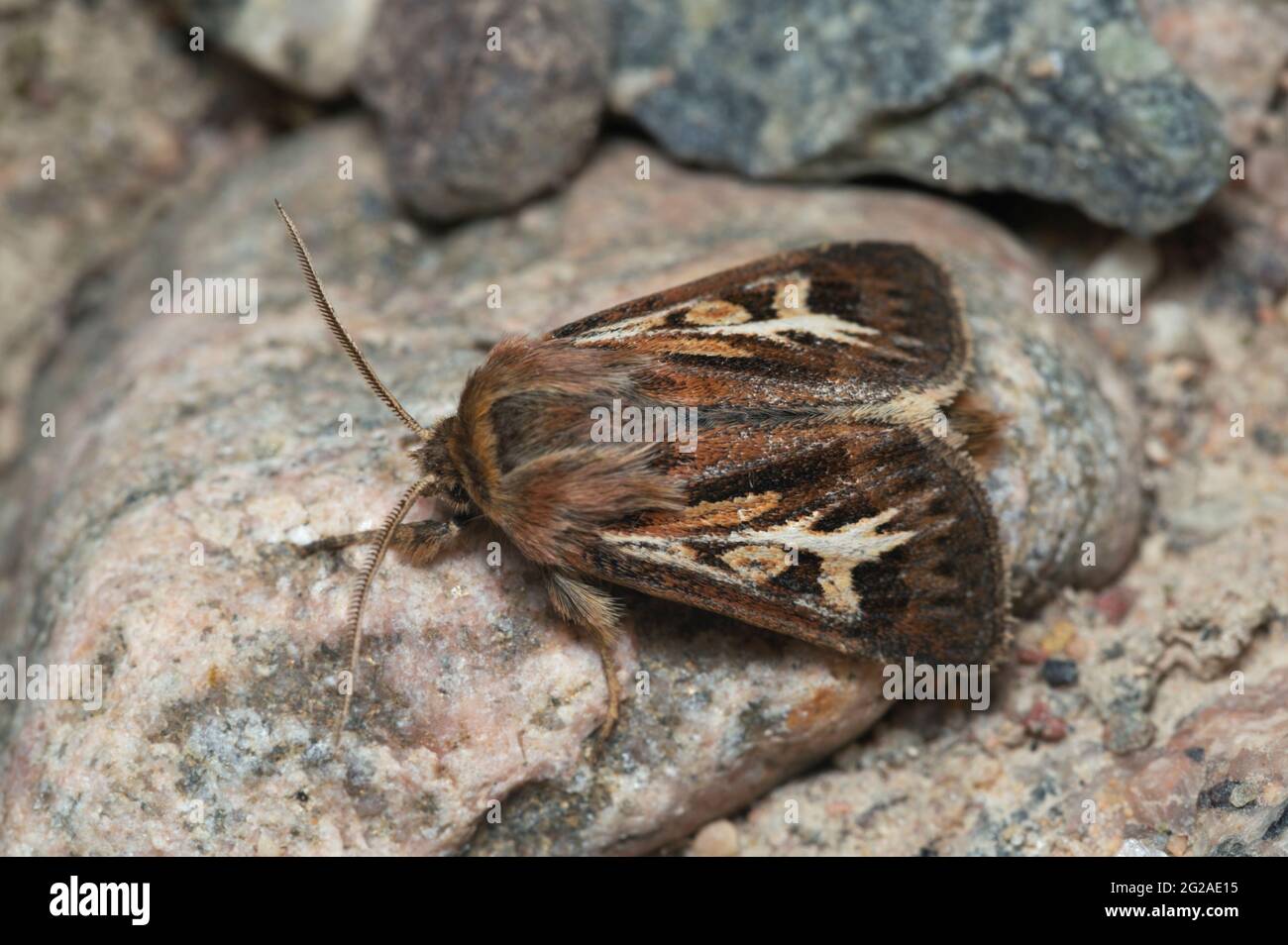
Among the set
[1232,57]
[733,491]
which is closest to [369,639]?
[733,491]

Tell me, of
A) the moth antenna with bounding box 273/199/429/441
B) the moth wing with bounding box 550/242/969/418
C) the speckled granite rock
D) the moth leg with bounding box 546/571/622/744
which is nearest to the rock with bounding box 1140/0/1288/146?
Result: the speckled granite rock

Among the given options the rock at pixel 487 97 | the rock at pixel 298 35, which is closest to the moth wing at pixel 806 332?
the rock at pixel 487 97

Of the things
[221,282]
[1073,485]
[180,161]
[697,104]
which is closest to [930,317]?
[1073,485]

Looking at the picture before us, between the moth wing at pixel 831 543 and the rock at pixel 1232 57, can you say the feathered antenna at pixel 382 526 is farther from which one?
the rock at pixel 1232 57

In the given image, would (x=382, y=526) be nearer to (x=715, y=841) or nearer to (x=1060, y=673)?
(x=715, y=841)

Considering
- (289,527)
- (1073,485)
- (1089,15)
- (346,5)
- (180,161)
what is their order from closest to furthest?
(289,527)
(1073,485)
(1089,15)
(346,5)
(180,161)

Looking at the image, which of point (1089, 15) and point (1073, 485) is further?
point (1089, 15)

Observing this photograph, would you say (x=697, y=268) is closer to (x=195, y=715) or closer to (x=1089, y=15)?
(x=1089, y=15)
